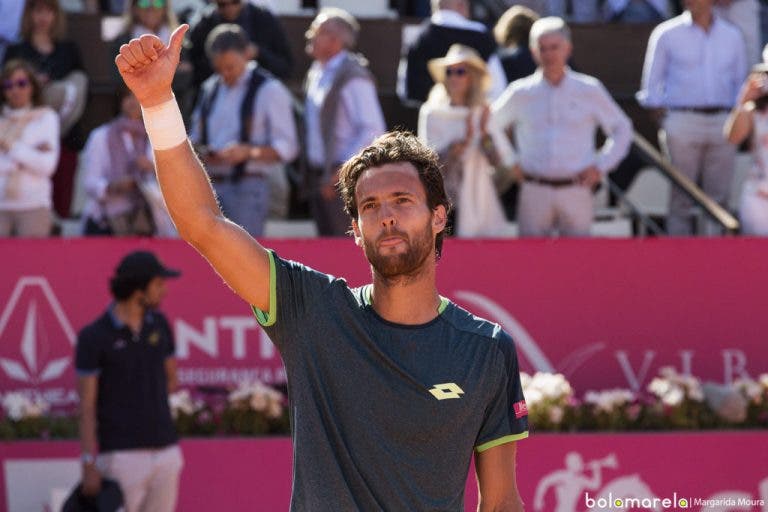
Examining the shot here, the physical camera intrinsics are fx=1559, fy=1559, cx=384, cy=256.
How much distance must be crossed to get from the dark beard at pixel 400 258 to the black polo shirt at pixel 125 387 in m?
4.53

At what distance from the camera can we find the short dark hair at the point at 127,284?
336 inches

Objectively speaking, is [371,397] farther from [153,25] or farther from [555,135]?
[153,25]

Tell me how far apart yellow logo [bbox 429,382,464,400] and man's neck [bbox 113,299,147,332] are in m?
4.71

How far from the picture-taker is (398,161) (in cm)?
412

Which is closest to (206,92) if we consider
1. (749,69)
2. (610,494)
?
(610,494)

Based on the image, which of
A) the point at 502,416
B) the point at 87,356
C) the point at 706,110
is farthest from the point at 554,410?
the point at 502,416

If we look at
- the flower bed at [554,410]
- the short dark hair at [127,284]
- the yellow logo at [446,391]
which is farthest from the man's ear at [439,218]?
the flower bed at [554,410]

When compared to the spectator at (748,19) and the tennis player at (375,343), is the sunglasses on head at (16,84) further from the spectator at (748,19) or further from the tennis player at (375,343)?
the tennis player at (375,343)

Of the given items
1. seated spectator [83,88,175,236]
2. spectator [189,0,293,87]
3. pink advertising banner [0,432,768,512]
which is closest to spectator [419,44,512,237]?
spectator [189,0,293,87]

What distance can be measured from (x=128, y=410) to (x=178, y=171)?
4.69 metres

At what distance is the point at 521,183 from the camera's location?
10719 mm

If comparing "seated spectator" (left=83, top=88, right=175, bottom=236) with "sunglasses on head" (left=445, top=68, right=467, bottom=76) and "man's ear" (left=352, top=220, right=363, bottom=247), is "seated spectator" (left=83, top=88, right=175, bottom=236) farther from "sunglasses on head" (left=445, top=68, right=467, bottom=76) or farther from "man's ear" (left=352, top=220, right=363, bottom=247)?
"man's ear" (left=352, top=220, right=363, bottom=247)

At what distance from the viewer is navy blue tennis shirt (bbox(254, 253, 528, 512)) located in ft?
12.8

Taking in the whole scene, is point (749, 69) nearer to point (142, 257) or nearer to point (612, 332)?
point (612, 332)
